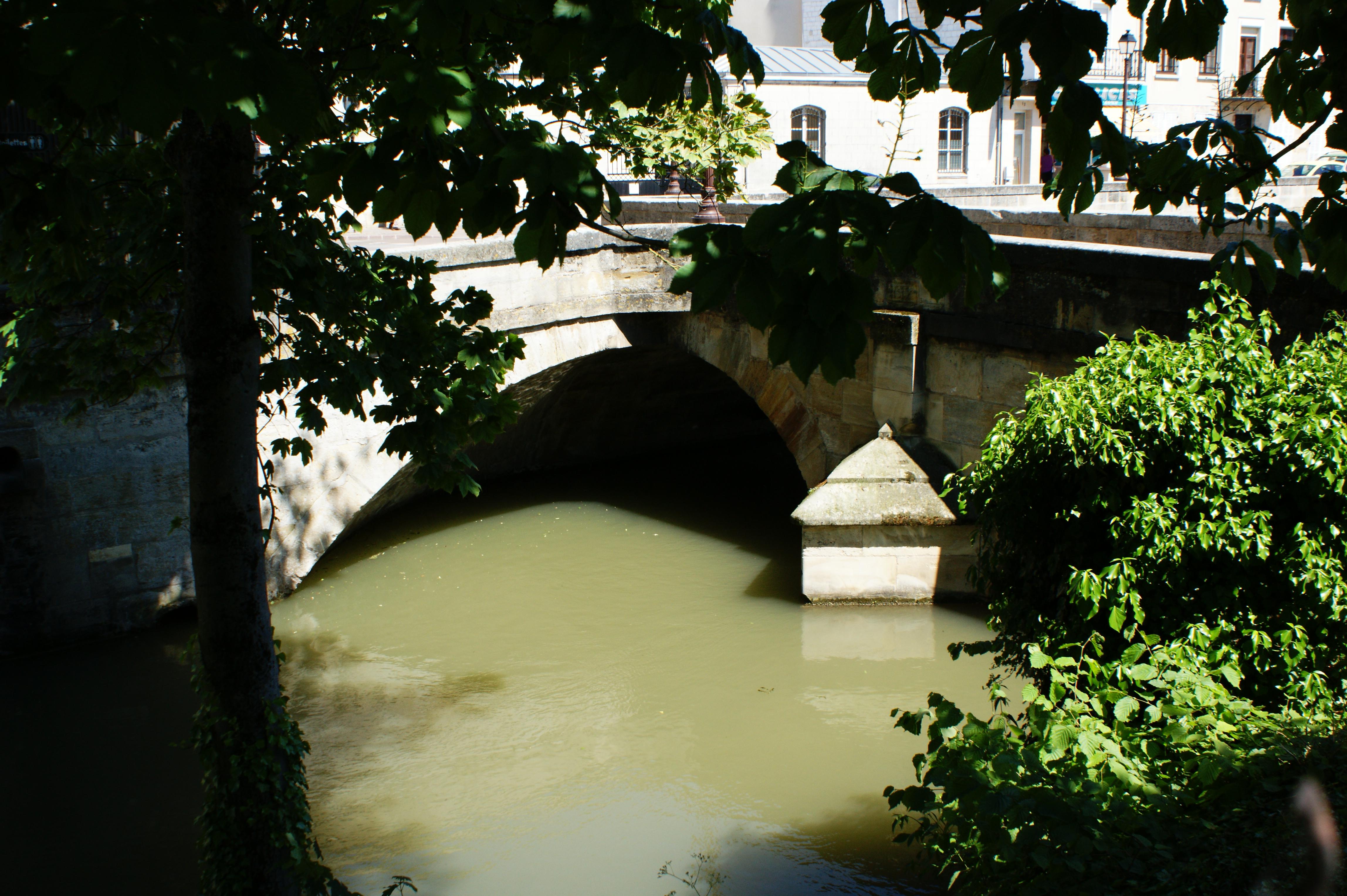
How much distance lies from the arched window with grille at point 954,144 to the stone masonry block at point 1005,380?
20.1m

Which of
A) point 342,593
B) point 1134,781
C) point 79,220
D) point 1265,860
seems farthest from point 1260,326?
point 342,593

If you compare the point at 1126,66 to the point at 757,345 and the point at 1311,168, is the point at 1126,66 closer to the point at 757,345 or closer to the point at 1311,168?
the point at 1311,168

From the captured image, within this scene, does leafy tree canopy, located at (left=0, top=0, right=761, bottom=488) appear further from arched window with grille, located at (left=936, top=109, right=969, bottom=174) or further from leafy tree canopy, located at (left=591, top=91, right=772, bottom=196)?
arched window with grille, located at (left=936, top=109, right=969, bottom=174)

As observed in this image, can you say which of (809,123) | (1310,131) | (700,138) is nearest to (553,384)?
(700,138)

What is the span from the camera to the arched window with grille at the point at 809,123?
25.5 metres

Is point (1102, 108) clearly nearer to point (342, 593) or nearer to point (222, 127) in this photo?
point (222, 127)

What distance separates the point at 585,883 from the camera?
503cm

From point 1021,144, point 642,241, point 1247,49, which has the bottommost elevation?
point 642,241

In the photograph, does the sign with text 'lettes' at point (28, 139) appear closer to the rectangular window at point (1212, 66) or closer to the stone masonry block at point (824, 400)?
the stone masonry block at point (824, 400)

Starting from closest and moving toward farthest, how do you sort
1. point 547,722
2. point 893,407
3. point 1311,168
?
1. point 547,722
2. point 893,407
3. point 1311,168

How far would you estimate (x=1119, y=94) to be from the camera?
1117 inches

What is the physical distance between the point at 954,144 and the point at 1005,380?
20735 millimetres

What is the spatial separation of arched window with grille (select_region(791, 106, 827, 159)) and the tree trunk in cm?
2358

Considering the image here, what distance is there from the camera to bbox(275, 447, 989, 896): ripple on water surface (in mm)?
5281
